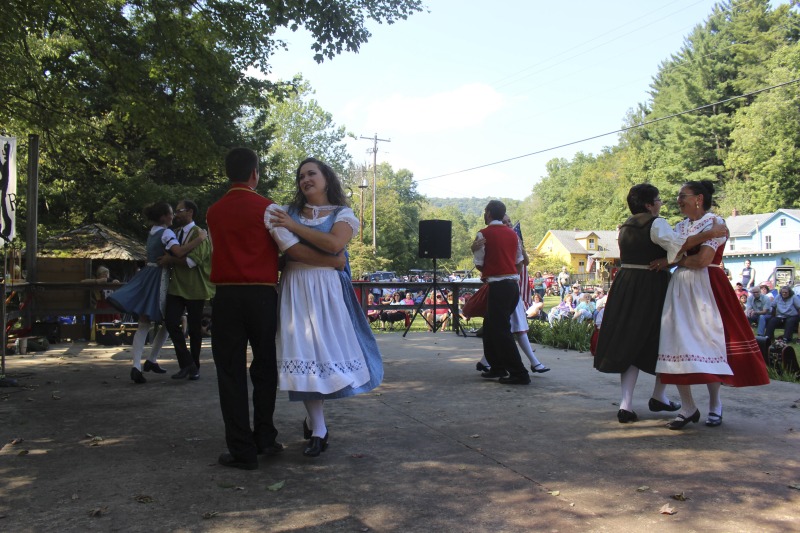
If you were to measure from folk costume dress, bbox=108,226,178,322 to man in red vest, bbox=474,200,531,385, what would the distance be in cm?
324

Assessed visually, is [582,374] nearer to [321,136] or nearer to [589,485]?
[589,485]

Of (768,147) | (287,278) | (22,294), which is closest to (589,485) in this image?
(287,278)

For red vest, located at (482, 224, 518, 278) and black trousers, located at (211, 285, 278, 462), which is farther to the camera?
red vest, located at (482, 224, 518, 278)

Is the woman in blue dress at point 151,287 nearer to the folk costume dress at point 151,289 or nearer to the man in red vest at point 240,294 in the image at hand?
the folk costume dress at point 151,289

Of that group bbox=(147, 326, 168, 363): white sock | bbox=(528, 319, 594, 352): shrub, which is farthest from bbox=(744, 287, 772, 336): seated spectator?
bbox=(147, 326, 168, 363): white sock

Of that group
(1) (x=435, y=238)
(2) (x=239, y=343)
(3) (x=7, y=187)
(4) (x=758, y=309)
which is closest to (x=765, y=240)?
(4) (x=758, y=309)

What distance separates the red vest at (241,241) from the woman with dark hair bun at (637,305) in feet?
9.00

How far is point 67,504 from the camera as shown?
3.13m

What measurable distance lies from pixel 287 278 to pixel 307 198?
20.2 inches

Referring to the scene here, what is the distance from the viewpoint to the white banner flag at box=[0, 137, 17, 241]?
21.3ft

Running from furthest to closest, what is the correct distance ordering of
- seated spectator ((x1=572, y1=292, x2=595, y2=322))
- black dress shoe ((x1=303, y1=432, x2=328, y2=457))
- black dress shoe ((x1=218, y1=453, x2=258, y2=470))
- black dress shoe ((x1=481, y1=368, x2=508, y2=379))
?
seated spectator ((x1=572, y1=292, x2=595, y2=322)) → black dress shoe ((x1=481, y1=368, x2=508, y2=379)) → black dress shoe ((x1=303, y1=432, x2=328, y2=457)) → black dress shoe ((x1=218, y1=453, x2=258, y2=470))

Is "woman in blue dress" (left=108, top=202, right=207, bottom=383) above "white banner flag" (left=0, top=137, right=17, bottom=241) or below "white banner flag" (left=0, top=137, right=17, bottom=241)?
below

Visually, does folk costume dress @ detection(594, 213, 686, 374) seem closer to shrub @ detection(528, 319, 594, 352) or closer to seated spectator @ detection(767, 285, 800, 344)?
shrub @ detection(528, 319, 594, 352)

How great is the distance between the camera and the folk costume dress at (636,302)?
4.85m
